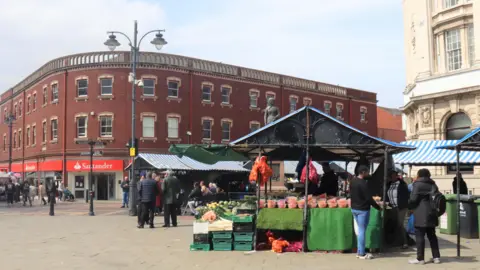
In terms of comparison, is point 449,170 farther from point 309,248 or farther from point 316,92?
point 316,92

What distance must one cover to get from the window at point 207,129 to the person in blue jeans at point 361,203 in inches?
1338

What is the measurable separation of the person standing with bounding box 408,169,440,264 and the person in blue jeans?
797mm

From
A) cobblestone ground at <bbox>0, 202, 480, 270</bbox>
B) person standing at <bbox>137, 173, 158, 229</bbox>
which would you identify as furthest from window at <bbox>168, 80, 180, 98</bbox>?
cobblestone ground at <bbox>0, 202, 480, 270</bbox>

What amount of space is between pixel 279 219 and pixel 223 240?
4.34 ft

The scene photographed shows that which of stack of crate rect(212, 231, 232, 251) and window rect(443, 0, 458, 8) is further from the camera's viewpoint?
window rect(443, 0, 458, 8)

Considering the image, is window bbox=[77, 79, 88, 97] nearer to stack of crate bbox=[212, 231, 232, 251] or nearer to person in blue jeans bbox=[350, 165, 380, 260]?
stack of crate bbox=[212, 231, 232, 251]

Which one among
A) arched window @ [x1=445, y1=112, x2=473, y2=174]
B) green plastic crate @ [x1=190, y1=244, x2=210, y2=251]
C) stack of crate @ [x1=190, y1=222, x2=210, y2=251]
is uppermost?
arched window @ [x1=445, y1=112, x2=473, y2=174]

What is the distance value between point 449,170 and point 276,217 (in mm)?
20752

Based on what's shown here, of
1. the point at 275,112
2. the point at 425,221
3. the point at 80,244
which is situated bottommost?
the point at 80,244

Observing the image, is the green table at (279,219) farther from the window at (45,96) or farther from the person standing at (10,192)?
the window at (45,96)

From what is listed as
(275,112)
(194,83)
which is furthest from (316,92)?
(275,112)

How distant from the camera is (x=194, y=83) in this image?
141 feet

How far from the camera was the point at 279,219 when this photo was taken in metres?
11.1

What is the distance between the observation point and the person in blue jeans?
32.6ft
